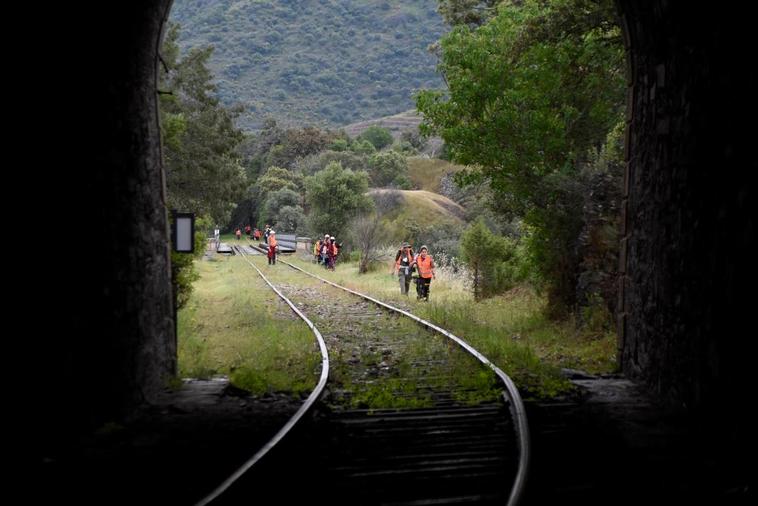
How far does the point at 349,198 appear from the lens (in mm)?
46750

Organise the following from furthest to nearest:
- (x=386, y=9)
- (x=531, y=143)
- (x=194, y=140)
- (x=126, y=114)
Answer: (x=386, y=9) < (x=194, y=140) < (x=531, y=143) < (x=126, y=114)

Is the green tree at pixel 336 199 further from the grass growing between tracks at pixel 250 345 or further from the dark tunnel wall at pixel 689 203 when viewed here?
the dark tunnel wall at pixel 689 203

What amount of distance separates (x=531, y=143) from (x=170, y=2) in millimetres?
7566

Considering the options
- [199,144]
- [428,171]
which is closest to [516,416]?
[199,144]

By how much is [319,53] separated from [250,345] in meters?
175

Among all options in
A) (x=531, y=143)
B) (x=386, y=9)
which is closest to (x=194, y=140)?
(x=531, y=143)

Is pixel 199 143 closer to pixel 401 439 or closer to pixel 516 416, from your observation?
pixel 516 416

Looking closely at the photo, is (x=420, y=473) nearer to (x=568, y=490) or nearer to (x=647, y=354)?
(x=568, y=490)

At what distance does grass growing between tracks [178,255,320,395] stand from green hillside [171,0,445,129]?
134 m

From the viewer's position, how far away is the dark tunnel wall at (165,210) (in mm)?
5316

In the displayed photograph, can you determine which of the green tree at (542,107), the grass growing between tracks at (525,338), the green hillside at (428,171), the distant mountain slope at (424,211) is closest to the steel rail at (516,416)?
the grass growing between tracks at (525,338)

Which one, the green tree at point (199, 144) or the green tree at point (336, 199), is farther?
the green tree at point (336, 199)

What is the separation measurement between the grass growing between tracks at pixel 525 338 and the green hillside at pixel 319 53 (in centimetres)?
13588

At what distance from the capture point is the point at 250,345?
1146 cm
